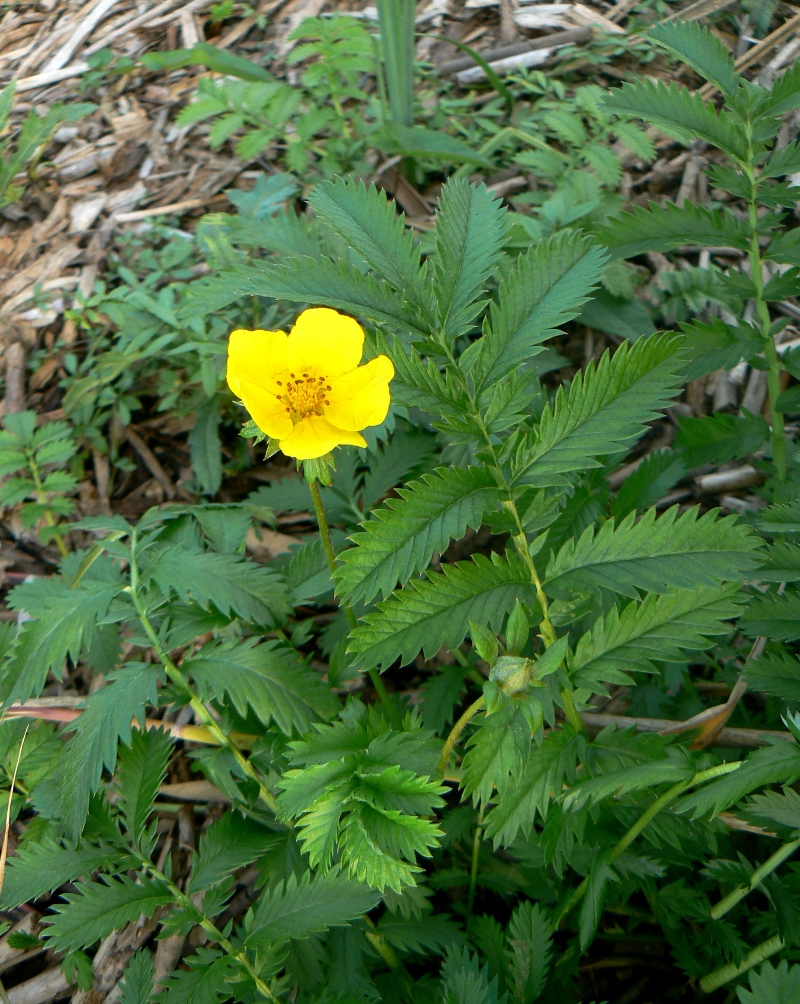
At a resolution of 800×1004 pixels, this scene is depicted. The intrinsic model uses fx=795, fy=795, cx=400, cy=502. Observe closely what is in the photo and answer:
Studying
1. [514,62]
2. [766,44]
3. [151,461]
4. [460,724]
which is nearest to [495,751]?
[460,724]

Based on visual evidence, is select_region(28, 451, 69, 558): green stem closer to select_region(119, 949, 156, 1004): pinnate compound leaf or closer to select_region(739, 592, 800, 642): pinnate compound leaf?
select_region(119, 949, 156, 1004): pinnate compound leaf

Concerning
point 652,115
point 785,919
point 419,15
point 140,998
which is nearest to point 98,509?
point 140,998

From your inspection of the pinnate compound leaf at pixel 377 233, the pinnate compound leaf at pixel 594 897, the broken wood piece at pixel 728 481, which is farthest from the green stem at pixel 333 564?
the broken wood piece at pixel 728 481

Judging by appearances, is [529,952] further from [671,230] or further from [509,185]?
[509,185]

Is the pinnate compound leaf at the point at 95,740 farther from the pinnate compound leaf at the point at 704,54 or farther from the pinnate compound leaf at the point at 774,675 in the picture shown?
the pinnate compound leaf at the point at 704,54

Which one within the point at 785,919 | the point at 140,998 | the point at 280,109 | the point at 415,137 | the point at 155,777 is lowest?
the point at 785,919

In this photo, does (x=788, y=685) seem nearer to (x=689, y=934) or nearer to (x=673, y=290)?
(x=689, y=934)
